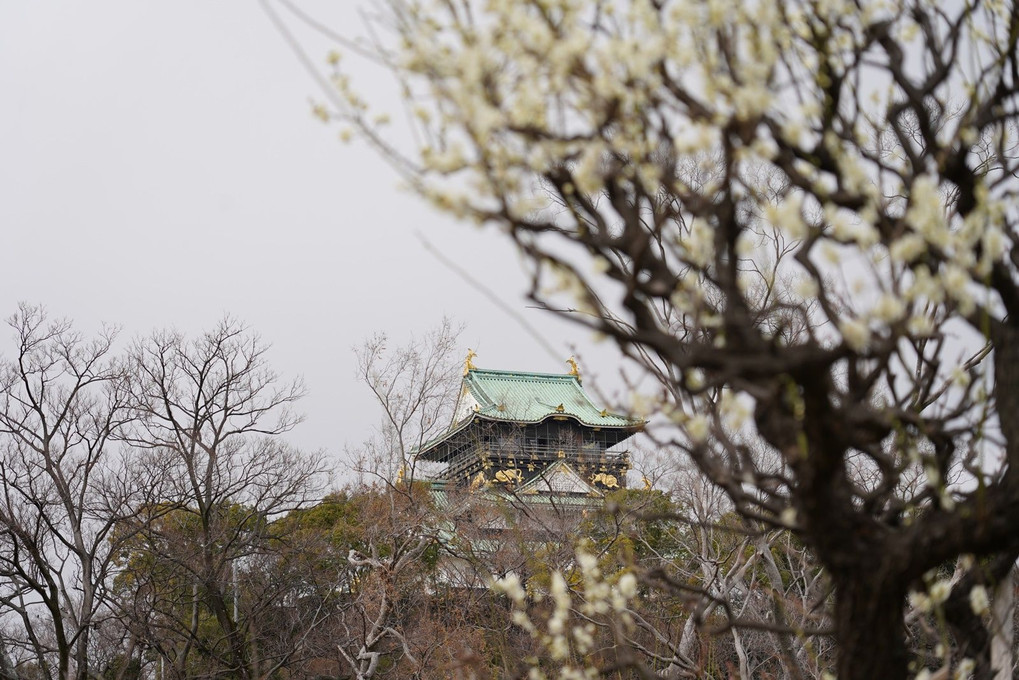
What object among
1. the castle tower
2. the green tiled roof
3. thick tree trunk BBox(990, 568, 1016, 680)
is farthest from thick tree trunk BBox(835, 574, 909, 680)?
the green tiled roof

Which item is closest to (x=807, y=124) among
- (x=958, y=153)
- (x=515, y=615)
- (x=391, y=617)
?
(x=958, y=153)

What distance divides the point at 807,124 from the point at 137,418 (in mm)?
11355

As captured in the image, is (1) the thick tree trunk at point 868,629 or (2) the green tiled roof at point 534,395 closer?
(1) the thick tree trunk at point 868,629

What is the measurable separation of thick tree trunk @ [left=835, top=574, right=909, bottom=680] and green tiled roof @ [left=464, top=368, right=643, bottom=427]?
64.3 feet

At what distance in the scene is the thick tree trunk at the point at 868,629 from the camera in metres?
1.76

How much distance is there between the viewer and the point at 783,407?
5.41 feet

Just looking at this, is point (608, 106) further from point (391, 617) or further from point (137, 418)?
point (391, 617)

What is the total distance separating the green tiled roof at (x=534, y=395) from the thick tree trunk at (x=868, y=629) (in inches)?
772

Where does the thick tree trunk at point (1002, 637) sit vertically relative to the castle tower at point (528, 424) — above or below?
Result: below

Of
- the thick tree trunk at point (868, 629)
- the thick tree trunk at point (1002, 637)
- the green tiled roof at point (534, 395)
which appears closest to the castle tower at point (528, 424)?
the green tiled roof at point (534, 395)

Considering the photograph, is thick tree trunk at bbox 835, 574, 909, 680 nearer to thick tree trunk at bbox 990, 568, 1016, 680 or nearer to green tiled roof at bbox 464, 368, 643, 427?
thick tree trunk at bbox 990, 568, 1016, 680

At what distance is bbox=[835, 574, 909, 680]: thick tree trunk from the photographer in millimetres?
1756

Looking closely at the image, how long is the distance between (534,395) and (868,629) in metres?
22.4

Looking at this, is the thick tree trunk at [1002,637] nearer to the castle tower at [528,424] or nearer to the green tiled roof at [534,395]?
the castle tower at [528,424]
